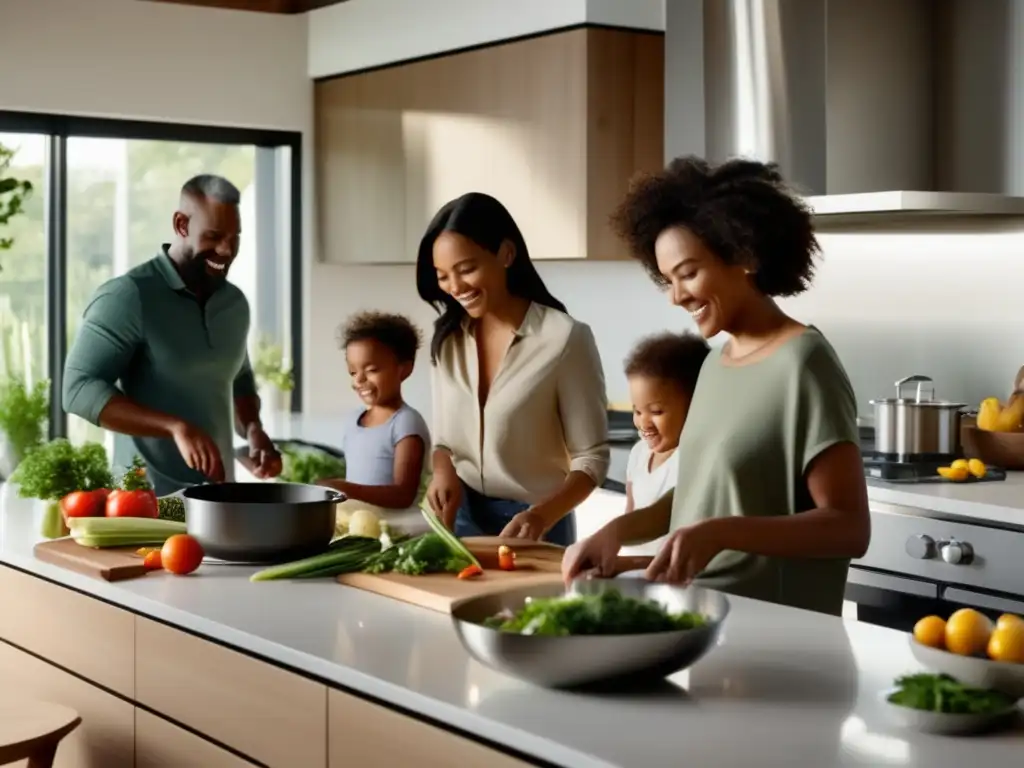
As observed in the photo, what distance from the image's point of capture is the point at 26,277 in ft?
17.5

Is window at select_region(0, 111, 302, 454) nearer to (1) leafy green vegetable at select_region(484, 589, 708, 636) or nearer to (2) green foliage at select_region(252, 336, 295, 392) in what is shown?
(2) green foliage at select_region(252, 336, 295, 392)

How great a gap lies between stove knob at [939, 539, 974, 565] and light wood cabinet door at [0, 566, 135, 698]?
184 cm

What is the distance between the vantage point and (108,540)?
2.78m

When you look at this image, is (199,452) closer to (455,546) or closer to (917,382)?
(455,546)

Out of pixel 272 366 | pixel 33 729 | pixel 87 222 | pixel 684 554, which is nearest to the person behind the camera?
pixel 684 554

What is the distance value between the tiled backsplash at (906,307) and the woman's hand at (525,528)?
1.68 metres

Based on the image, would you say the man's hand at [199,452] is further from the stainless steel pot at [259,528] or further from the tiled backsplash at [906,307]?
the tiled backsplash at [906,307]

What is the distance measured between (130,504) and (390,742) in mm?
1180

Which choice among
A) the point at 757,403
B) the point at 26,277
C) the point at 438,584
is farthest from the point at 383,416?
the point at 26,277

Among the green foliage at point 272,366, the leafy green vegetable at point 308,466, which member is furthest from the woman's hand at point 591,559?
the green foliage at point 272,366

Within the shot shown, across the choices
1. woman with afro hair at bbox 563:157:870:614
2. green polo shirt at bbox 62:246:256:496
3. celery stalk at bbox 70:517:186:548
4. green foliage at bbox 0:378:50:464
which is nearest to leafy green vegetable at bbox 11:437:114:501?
green polo shirt at bbox 62:246:256:496

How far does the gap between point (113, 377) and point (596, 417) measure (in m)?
1.31

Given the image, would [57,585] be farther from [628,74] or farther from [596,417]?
[628,74]

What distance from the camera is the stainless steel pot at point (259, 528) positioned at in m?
2.61
